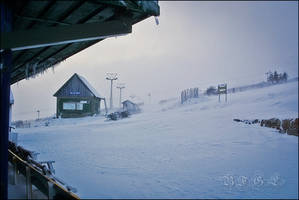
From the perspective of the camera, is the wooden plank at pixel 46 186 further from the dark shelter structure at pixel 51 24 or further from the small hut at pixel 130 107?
the small hut at pixel 130 107

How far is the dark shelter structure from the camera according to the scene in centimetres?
208

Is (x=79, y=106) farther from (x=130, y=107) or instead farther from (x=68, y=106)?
(x=130, y=107)

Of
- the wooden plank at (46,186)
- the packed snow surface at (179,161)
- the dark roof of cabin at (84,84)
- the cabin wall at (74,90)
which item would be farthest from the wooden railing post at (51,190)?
the cabin wall at (74,90)

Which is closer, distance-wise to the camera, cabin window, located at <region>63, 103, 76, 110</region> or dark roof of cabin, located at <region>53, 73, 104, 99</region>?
dark roof of cabin, located at <region>53, 73, 104, 99</region>

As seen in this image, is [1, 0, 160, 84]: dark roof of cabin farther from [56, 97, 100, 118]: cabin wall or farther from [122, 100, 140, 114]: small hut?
[122, 100, 140, 114]: small hut

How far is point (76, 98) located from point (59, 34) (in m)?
21.4

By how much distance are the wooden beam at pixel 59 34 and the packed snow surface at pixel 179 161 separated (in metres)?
4.69

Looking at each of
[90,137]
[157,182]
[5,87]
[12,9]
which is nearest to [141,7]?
[12,9]

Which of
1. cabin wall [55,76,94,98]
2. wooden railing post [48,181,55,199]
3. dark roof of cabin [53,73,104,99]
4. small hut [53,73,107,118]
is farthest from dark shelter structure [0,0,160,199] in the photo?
cabin wall [55,76,94,98]

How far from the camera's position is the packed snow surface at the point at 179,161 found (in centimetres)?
632

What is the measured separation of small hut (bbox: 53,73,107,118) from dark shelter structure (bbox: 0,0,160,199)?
19.8 m

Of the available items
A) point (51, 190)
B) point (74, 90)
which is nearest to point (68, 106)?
point (74, 90)

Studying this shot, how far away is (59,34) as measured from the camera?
2.16 m

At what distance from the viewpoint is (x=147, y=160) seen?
28.6 ft
